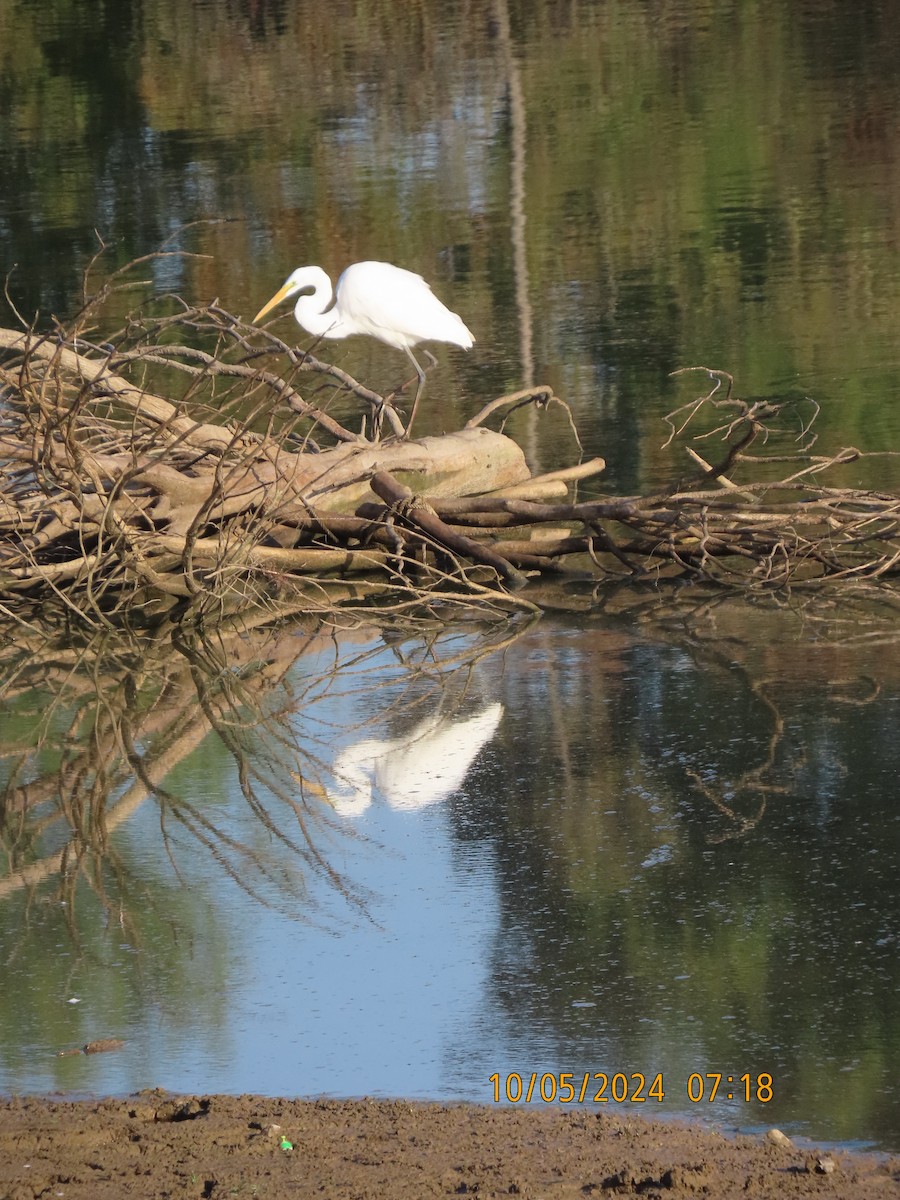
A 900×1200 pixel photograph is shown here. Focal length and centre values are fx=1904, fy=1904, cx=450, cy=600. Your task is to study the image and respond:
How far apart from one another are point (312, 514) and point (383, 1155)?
5372 mm

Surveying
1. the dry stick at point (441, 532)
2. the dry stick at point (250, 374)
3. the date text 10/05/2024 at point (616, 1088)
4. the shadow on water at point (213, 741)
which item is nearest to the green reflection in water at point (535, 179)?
the dry stick at point (250, 374)

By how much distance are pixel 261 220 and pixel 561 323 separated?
709cm

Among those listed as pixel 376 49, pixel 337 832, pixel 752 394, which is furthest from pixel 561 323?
pixel 376 49

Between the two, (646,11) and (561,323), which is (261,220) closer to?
(561,323)

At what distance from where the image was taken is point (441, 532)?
8711 millimetres

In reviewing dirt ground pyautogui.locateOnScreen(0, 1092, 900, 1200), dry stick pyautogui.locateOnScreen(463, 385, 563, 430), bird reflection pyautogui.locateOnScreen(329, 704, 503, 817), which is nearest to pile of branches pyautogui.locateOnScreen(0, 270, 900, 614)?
dry stick pyautogui.locateOnScreen(463, 385, 563, 430)

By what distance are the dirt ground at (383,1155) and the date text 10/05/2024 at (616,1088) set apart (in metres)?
0.10

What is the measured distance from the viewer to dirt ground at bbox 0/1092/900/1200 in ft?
11.6

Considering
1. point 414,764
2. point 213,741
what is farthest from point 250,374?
point 414,764

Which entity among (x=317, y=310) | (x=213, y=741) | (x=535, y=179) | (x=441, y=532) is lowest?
(x=213, y=741)

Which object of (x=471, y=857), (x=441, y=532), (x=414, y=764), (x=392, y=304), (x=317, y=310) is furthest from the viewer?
(x=317, y=310)

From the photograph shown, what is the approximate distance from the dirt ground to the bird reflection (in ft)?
6.99

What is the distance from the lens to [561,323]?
14.8 meters

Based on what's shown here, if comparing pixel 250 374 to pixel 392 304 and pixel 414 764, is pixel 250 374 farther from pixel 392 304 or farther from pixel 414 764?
pixel 414 764
